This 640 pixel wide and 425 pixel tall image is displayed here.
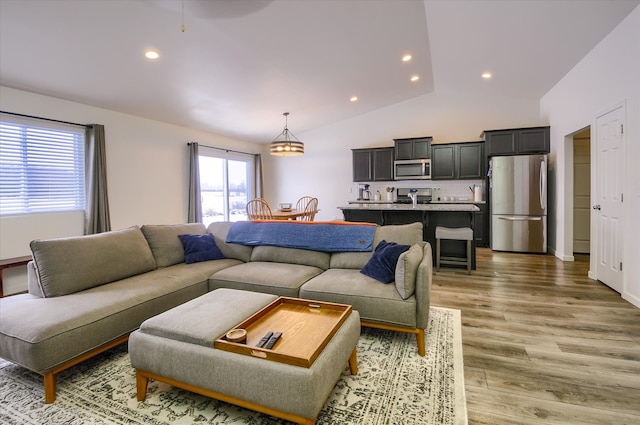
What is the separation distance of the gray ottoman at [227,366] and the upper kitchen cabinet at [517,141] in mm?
5462

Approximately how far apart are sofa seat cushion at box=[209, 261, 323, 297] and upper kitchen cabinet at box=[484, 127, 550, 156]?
488 cm

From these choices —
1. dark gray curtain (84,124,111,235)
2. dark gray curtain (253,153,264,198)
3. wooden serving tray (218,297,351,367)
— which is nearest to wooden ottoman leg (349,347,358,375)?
wooden serving tray (218,297,351,367)

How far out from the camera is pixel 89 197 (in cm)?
421

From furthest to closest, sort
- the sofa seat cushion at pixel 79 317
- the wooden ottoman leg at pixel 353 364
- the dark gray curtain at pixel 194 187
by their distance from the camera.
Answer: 1. the dark gray curtain at pixel 194 187
2. the wooden ottoman leg at pixel 353 364
3. the sofa seat cushion at pixel 79 317

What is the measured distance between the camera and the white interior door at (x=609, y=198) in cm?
341

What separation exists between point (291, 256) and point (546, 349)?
7.50 feet

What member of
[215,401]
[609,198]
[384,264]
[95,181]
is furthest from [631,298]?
[95,181]

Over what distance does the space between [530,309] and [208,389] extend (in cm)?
305

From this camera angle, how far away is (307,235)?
325 centimetres

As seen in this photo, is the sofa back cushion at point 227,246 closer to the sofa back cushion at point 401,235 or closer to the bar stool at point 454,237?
the sofa back cushion at point 401,235

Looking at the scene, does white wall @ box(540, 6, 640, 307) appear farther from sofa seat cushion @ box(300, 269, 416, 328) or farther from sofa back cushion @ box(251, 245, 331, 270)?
sofa back cushion @ box(251, 245, 331, 270)

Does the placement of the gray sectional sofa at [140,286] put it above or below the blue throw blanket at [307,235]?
below

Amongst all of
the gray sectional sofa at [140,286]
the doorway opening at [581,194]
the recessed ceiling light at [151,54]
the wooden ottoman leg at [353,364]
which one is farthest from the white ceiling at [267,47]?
the wooden ottoman leg at [353,364]

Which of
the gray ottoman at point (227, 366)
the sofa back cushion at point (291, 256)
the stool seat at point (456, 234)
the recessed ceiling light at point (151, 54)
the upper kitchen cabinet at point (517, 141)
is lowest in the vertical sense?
the gray ottoman at point (227, 366)
